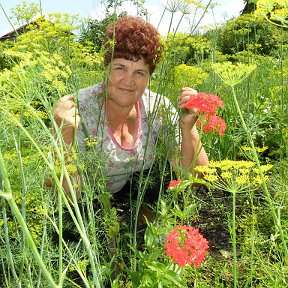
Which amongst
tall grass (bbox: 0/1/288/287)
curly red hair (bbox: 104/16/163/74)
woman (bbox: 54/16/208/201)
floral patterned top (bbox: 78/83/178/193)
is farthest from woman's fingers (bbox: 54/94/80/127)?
curly red hair (bbox: 104/16/163/74)

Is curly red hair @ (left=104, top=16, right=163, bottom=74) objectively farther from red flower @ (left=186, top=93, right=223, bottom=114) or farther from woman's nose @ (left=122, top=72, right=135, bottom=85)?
red flower @ (left=186, top=93, right=223, bottom=114)

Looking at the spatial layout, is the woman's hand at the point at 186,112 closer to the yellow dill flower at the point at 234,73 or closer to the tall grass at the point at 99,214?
the tall grass at the point at 99,214

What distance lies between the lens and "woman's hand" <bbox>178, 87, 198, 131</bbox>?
2594mm

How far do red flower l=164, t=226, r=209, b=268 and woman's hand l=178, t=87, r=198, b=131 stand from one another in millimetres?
698

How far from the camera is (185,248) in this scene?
184cm

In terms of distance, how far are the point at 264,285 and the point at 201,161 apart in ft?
2.89

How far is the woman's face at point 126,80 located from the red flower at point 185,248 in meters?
1.42

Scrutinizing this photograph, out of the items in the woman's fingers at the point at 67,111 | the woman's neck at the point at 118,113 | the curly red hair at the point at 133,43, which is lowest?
the woman's neck at the point at 118,113

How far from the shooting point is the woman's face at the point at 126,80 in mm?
3137

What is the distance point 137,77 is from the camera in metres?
3.19

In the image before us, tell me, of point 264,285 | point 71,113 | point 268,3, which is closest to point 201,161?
point 264,285

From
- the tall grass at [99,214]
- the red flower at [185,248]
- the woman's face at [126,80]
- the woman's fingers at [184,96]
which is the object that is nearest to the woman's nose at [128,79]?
the woman's face at [126,80]

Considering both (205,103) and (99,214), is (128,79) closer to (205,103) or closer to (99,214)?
(99,214)

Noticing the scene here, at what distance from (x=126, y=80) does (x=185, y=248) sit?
1497 mm
